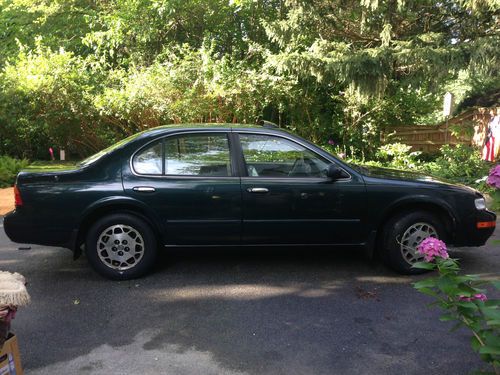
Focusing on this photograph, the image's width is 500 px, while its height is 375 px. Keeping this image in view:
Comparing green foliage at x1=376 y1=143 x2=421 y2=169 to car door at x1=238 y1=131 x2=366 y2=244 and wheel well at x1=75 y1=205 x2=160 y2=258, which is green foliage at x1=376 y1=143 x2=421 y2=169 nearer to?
car door at x1=238 y1=131 x2=366 y2=244

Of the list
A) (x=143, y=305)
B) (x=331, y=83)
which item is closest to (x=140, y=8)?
(x=331, y=83)

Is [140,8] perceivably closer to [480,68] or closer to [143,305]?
[480,68]

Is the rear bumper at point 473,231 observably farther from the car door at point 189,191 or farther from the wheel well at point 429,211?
the car door at point 189,191

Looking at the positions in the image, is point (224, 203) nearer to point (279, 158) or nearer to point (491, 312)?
point (279, 158)

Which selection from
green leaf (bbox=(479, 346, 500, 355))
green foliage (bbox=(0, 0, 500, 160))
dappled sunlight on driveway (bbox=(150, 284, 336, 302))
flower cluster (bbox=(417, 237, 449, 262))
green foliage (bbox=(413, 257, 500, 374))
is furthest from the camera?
green foliage (bbox=(0, 0, 500, 160))

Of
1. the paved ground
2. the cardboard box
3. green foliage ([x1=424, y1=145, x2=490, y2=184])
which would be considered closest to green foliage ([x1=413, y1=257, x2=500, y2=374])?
the paved ground

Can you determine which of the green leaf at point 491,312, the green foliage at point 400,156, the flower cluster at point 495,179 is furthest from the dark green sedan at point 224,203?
the green foliage at point 400,156

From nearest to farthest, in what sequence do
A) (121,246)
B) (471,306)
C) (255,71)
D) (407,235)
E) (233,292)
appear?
(471,306) → (233,292) → (121,246) → (407,235) → (255,71)

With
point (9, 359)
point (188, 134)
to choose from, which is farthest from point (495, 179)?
point (188, 134)

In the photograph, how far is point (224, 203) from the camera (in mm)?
4785

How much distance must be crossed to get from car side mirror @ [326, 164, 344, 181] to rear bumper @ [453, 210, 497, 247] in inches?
53.7

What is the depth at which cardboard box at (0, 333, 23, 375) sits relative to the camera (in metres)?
2.51

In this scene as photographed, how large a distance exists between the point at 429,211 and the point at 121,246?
3.20 metres

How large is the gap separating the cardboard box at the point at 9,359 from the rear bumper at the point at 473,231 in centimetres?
416
